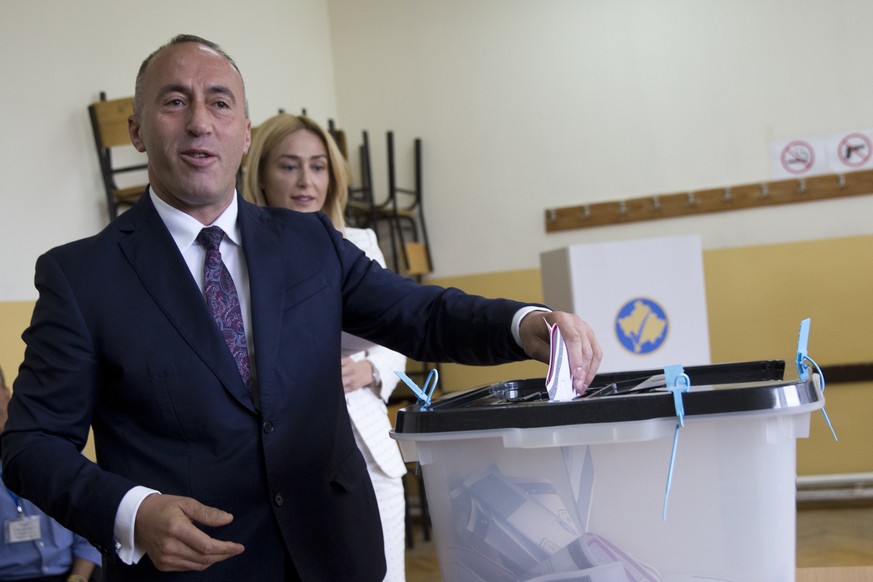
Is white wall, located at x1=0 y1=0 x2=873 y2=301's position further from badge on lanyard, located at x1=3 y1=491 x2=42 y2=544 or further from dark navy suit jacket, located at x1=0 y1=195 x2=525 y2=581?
dark navy suit jacket, located at x1=0 y1=195 x2=525 y2=581

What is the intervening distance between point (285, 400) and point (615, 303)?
2006 millimetres

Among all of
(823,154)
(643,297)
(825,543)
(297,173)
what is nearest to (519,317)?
(297,173)

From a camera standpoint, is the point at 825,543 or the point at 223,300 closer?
the point at 223,300

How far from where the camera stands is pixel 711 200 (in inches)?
189

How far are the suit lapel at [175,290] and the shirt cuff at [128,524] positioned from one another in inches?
6.9

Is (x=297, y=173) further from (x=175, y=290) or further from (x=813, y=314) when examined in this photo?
(x=813, y=314)

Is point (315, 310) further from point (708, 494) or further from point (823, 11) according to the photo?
point (823, 11)

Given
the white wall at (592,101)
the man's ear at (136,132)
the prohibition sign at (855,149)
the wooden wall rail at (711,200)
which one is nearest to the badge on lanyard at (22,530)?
the man's ear at (136,132)

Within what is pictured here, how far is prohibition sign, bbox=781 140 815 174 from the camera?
184 inches

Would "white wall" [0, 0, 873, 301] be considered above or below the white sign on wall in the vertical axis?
above

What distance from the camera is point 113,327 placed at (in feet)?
3.76

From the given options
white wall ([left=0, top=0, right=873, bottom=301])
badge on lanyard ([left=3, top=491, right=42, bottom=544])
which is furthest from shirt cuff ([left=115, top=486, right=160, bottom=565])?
white wall ([left=0, top=0, right=873, bottom=301])

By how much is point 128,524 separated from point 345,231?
123 cm

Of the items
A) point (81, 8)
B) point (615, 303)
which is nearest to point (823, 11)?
point (615, 303)
